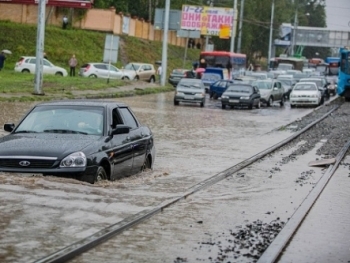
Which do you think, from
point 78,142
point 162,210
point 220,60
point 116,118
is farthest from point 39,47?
point 220,60

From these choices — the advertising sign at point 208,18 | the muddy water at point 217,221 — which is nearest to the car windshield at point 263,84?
the advertising sign at point 208,18

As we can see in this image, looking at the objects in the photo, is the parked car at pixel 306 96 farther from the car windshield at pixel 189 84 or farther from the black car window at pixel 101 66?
the black car window at pixel 101 66

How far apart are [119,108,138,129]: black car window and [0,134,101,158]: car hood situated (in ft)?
5.18

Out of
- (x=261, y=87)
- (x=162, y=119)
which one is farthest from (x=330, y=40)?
(x=162, y=119)

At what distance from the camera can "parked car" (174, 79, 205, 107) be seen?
45.8 meters

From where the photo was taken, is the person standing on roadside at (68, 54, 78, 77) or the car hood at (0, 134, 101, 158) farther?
the person standing on roadside at (68, 54, 78, 77)

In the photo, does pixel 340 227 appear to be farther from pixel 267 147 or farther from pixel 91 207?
pixel 267 147

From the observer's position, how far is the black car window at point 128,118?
15.0 m

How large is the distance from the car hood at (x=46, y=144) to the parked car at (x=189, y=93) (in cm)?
3240

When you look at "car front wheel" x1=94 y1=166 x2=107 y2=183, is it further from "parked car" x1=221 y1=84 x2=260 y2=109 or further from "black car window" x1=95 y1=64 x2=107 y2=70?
"black car window" x1=95 y1=64 x2=107 y2=70

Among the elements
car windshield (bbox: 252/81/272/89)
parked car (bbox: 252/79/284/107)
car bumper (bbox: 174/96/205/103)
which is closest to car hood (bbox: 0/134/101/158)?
car bumper (bbox: 174/96/205/103)

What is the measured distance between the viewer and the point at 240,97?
1809 inches

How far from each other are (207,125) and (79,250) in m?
23.3

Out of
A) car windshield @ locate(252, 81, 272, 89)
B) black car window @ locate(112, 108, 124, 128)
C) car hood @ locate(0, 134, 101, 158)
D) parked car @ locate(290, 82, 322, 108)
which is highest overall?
black car window @ locate(112, 108, 124, 128)
